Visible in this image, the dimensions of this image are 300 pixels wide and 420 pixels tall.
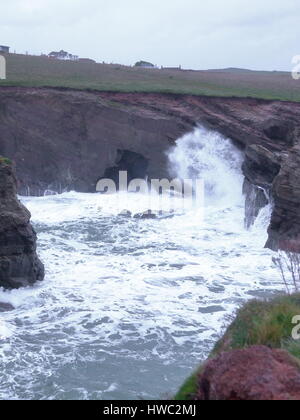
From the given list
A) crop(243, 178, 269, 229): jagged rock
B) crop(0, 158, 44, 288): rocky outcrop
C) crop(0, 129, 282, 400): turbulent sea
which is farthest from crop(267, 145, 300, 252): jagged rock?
crop(0, 158, 44, 288): rocky outcrop

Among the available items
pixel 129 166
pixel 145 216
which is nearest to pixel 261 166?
pixel 145 216

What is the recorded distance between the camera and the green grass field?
98.9 feet

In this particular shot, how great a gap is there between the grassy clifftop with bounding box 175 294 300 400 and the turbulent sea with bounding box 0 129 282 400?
1174 mm

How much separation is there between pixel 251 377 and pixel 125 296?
9626mm

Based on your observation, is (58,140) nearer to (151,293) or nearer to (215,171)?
(215,171)

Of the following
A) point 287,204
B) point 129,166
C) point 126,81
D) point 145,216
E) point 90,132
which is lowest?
point 145,216

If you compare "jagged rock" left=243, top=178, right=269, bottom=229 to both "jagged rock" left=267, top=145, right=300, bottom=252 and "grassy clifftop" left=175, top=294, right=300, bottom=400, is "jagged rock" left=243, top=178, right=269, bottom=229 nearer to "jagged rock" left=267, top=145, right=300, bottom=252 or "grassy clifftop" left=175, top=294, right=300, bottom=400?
"jagged rock" left=267, top=145, right=300, bottom=252

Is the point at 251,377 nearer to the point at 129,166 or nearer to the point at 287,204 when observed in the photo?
the point at 287,204

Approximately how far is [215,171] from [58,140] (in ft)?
22.5

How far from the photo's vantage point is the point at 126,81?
33.6 meters

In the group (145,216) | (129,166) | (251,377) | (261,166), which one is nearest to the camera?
(251,377)

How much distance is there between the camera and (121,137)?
91.6 feet

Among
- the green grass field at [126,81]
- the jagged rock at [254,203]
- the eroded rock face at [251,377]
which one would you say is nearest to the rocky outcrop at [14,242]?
the jagged rock at [254,203]
